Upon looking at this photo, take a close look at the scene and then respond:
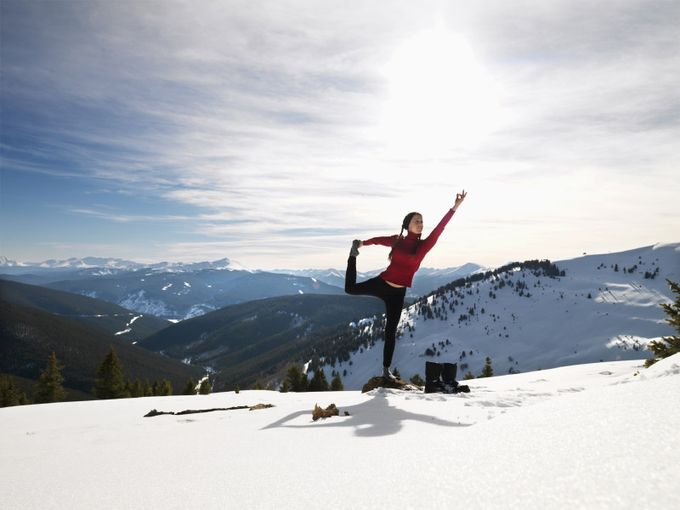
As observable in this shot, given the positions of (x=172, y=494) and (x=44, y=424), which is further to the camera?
(x=44, y=424)

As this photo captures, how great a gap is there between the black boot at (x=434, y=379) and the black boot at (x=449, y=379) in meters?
0.08

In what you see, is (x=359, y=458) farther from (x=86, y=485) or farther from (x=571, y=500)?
(x=86, y=485)

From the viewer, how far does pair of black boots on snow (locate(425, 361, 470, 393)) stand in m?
8.02

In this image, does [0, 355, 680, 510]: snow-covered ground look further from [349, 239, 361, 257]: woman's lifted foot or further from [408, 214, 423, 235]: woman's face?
[408, 214, 423, 235]: woman's face

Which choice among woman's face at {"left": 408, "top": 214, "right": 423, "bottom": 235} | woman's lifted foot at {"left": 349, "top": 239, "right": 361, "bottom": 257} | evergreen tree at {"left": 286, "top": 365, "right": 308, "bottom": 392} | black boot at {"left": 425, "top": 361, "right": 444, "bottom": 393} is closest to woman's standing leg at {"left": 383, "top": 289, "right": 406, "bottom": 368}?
black boot at {"left": 425, "top": 361, "right": 444, "bottom": 393}

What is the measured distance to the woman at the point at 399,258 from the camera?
745 centimetres

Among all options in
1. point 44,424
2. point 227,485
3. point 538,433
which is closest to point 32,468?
point 227,485

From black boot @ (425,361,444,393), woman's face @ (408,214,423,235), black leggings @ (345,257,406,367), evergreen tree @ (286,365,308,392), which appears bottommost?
evergreen tree @ (286,365,308,392)

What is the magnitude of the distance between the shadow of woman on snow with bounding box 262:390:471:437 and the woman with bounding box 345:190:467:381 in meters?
2.37

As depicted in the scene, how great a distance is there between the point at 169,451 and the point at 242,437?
0.81 metres

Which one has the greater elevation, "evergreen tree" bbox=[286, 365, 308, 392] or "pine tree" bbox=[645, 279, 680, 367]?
"pine tree" bbox=[645, 279, 680, 367]

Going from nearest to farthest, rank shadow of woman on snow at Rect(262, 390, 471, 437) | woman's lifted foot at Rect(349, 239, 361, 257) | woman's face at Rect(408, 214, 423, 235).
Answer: shadow of woman on snow at Rect(262, 390, 471, 437), woman's face at Rect(408, 214, 423, 235), woman's lifted foot at Rect(349, 239, 361, 257)

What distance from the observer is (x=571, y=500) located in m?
1.50

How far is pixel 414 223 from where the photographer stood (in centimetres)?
741
